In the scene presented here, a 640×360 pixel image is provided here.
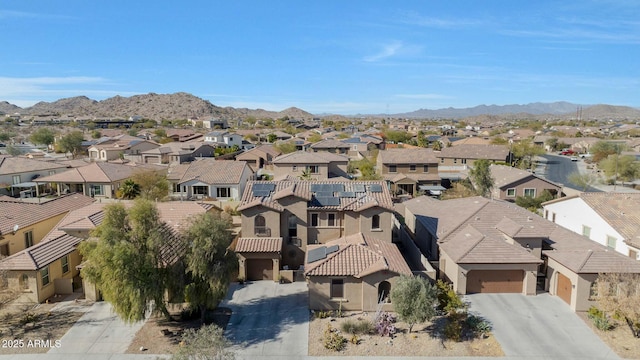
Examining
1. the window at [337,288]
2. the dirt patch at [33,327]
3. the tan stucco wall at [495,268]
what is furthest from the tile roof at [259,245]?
the tan stucco wall at [495,268]

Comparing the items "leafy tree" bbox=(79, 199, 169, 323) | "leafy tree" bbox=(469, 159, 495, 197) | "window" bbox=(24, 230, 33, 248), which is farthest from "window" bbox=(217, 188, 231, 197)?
"leafy tree" bbox=(469, 159, 495, 197)

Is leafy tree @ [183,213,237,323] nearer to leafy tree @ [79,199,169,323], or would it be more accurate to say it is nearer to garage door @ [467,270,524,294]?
leafy tree @ [79,199,169,323]

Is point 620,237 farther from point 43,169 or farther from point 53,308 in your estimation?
point 43,169

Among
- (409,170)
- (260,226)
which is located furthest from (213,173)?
(409,170)

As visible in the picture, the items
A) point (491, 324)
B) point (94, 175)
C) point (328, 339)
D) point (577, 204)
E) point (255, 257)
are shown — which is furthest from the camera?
point (94, 175)

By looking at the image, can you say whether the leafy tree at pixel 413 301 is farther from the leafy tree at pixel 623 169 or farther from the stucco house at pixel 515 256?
the leafy tree at pixel 623 169

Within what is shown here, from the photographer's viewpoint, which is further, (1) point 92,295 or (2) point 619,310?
(1) point 92,295

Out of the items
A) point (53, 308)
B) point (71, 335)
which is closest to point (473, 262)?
point (71, 335)
